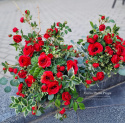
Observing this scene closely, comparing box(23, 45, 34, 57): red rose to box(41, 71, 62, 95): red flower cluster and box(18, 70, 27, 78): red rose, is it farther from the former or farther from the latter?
box(41, 71, 62, 95): red flower cluster

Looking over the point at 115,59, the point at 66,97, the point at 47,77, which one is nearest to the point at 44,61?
the point at 47,77

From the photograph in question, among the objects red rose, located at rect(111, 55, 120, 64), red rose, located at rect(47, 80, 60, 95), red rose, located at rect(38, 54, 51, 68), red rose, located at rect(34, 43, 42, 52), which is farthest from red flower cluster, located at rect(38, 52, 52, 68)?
red rose, located at rect(111, 55, 120, 64)

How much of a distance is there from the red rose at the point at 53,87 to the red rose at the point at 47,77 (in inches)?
1.2

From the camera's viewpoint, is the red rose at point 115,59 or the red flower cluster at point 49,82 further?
the red rose at point 115,59

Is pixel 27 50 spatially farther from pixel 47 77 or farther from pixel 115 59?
pixel 115 59

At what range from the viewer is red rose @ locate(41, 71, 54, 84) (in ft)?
3.81

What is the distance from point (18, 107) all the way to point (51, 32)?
0.80 metres

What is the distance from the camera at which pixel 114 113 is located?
1617mm

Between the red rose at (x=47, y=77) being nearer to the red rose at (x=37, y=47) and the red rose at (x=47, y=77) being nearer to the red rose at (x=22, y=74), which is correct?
the red rose at (x=22, y=74)

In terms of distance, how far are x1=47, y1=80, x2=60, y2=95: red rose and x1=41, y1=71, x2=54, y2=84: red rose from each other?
0.10 feet

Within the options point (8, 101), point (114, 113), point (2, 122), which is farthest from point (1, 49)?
point (114, 113)

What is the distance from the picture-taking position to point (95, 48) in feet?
4.50

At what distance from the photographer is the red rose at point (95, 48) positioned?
4.37ft

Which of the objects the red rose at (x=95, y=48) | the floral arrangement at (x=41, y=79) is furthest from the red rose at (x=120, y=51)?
the floral arrangement at (x=41, y=79)
